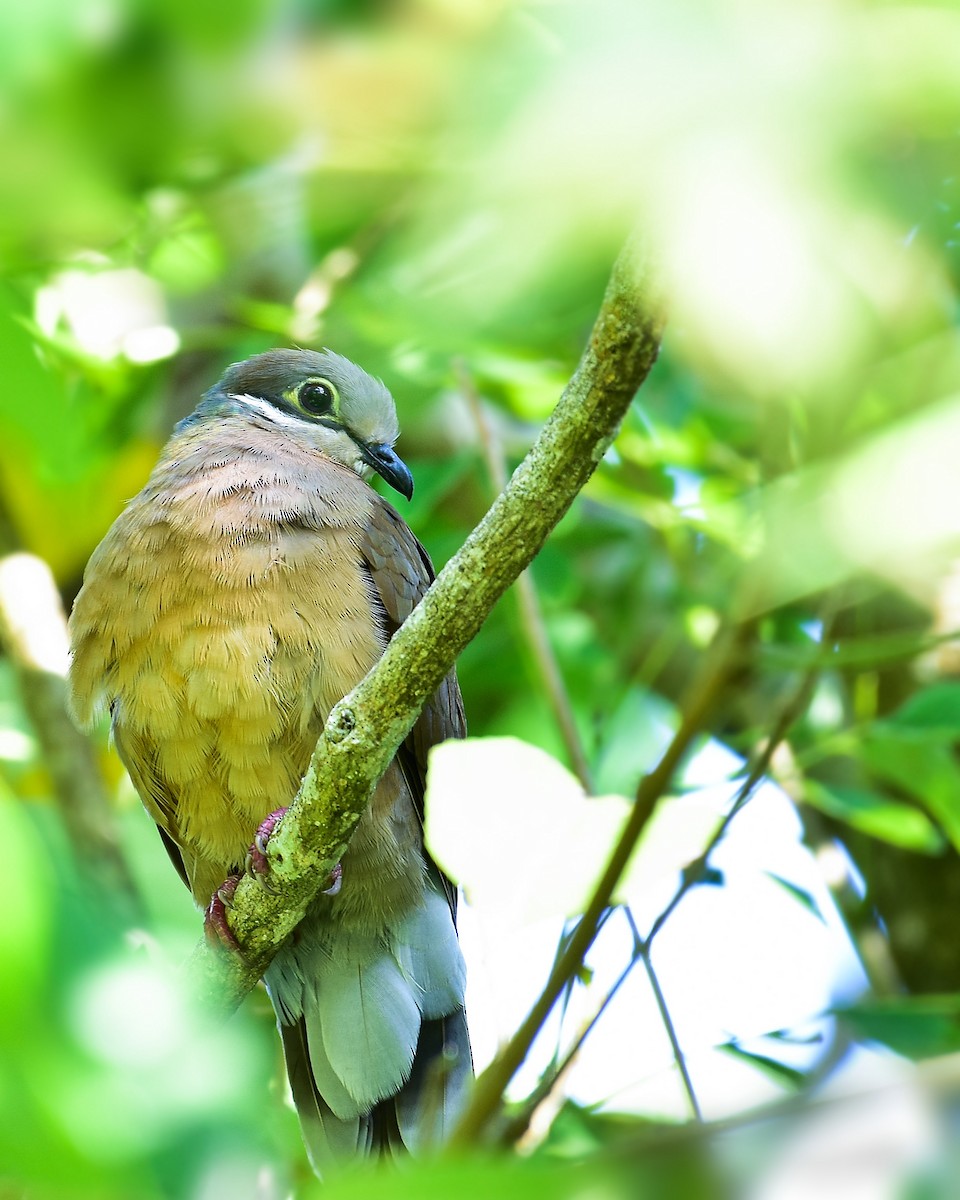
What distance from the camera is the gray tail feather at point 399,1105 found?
12.5 ft

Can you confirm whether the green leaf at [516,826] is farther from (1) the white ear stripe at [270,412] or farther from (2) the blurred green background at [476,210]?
(1) the white ear stripe at [270,412]

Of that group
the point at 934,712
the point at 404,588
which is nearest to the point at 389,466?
the point at 404,588

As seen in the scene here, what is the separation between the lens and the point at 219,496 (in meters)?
3.59

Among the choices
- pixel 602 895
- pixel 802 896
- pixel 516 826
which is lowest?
pixel 802 896

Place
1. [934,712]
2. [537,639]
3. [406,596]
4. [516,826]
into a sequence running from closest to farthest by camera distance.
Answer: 1. [516,826]
2. [934,712]
3. [406,596]
4. [537,639]

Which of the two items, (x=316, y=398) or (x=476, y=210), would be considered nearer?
(x=476, y=210)

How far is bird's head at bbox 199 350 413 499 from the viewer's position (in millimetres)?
4324

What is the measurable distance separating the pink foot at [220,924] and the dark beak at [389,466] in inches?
55.3

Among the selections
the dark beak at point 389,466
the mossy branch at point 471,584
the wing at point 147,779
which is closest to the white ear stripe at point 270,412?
the dark beak at point 389,466

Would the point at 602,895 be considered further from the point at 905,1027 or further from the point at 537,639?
the point at 537,639

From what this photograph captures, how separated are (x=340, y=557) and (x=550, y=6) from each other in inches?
107

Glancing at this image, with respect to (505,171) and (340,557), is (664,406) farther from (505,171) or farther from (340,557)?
(505,171)

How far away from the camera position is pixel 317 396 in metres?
4.50

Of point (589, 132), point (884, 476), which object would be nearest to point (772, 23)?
point (589, 132)
